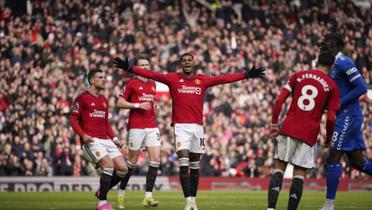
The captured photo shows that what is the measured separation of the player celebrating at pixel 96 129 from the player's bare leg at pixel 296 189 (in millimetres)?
3832

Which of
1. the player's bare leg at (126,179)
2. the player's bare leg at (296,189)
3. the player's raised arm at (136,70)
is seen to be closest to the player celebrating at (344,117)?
the player's bare leg at (296,189)

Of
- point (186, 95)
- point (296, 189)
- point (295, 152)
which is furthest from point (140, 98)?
point (296, 189)

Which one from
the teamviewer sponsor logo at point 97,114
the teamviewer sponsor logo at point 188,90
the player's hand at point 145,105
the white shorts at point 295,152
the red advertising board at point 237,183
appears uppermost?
the teamviewer sponsor logo at point 188,90

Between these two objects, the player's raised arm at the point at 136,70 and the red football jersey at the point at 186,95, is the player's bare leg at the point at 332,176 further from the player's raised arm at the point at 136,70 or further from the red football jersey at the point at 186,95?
the player's raised arm at the point at 136,70

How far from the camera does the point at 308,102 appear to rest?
12688 mm

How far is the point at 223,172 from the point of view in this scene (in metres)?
29.8

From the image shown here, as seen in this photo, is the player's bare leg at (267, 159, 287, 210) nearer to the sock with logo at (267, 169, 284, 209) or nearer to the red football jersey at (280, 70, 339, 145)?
the sock with logo at (267, 169, 284, 209)

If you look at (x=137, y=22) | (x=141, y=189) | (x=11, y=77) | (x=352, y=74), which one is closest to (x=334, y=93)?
(x=352, y=74)

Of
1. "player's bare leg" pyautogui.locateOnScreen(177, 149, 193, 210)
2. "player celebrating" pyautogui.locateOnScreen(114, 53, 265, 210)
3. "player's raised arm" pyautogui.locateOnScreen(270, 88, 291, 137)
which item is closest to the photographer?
"player's raised arm" pyautogui.locateOnScreen(270, 88, 291, 137)

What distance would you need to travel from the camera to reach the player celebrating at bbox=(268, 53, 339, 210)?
41.4 feet

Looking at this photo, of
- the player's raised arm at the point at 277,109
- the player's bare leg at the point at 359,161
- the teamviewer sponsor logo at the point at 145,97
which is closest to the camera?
the player's raised arm at the point at 277,109

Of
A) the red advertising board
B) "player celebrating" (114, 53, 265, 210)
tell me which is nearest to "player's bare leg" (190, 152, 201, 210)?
"player celebrating" (114, 53, 265, 210)

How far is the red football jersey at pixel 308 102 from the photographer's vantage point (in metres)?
12.6

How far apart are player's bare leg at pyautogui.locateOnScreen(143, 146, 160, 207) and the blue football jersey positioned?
433 cm
